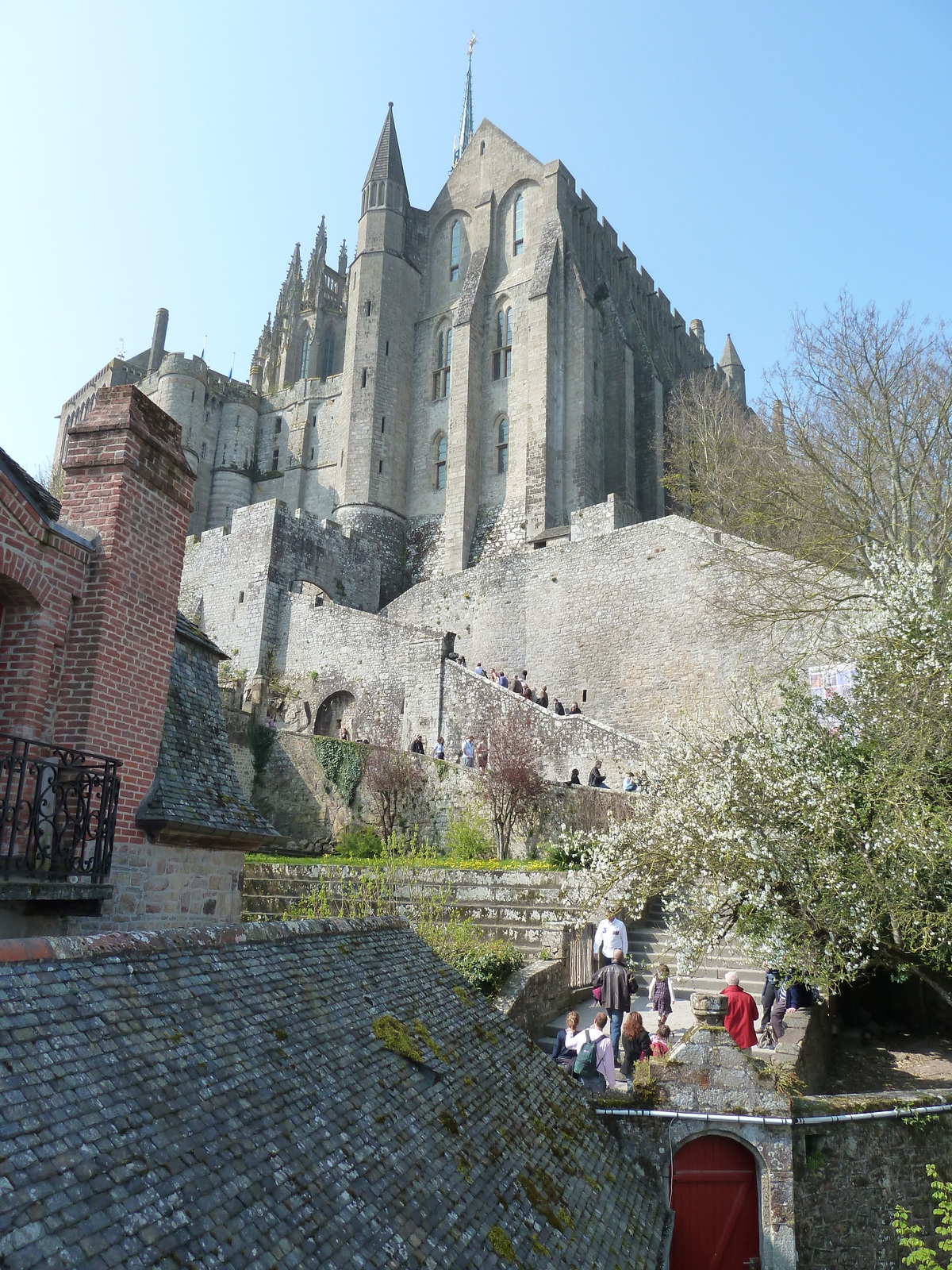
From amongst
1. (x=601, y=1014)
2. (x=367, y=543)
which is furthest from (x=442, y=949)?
(x=367, y=543)

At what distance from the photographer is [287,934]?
19.9 feet

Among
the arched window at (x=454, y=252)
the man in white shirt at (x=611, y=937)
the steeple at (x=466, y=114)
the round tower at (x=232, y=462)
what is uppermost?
the steeple at (x=466, y=114)

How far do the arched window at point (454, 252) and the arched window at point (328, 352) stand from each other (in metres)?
18.1

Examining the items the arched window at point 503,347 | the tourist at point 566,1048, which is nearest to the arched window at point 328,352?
the arched window at point 503,347

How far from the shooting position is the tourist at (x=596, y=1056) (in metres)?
8.29

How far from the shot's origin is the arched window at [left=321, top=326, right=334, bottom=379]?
61.5m

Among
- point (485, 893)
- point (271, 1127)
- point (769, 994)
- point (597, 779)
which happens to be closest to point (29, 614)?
point (271, 1127)

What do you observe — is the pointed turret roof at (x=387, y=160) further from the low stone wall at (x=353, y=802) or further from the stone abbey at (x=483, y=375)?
the low stone wall at (x=353, y=802)

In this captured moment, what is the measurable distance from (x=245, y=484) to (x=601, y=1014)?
45451 millimetres

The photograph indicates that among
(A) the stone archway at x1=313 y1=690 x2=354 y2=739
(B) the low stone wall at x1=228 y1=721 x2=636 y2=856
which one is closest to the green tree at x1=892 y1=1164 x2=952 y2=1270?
(B) the low stone wall at x1=228 y1=721 x2=636 y2=856

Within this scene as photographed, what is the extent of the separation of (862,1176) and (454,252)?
142 feet

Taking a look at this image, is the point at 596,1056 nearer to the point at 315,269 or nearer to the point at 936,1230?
the point at 936,1230

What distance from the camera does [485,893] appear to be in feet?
53.1

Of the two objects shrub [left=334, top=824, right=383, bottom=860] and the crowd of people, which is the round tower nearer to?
shrub [left=334, top=824, right=383, bottom=860]
